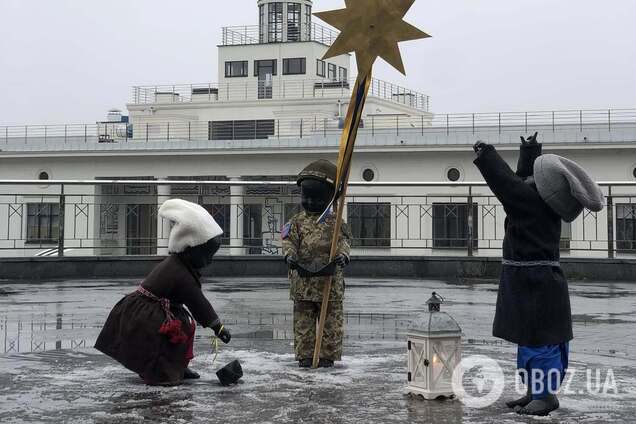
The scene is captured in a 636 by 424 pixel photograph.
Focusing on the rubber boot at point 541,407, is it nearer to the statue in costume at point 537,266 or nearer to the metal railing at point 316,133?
the statue in costume at point 537,266

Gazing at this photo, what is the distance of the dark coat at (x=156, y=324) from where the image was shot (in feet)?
19.6

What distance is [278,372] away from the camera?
6410mm

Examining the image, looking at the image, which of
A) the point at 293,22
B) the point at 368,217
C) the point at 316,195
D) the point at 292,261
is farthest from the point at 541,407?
the point at 293,22

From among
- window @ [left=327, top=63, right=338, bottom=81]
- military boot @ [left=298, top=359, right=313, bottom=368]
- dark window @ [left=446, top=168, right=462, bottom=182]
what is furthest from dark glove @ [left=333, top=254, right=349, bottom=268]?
window @ [left=327, top=63, right=338, bottom=81]

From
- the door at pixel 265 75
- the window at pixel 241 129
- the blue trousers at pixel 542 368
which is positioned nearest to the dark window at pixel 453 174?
the window at pixel 241 129

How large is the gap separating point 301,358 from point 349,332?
204 centimetres

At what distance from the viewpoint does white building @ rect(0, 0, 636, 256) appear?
18.3m

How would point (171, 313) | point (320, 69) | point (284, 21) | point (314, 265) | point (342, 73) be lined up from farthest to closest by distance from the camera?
point (342, 73) → point (284, 21) → point (320, 69) → point (314, 265) → point (171, 313)

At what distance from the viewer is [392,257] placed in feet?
52.4

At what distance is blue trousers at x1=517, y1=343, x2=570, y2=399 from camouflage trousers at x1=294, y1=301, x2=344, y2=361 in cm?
172

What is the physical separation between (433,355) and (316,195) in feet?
6.00

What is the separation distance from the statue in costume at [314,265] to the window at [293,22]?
60951mm

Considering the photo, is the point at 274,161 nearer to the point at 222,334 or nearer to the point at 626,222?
the point at 626,222

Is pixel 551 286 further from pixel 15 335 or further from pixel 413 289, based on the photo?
pixel 413 289
